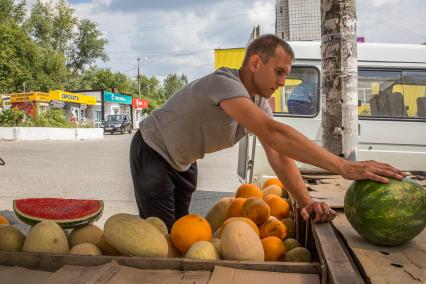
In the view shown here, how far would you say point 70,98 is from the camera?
38188 mm

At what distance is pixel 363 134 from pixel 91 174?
24.6 ft

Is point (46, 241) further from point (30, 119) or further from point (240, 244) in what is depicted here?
point (30, 119)

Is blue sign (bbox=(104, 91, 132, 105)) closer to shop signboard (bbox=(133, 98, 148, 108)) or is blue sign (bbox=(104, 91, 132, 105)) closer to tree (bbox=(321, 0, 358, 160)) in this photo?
shop signboard (bbox=(133, 98, 148, 108))

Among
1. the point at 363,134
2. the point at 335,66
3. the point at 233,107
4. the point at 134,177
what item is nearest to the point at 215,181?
the point at 363,134

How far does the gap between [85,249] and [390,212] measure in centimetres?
131

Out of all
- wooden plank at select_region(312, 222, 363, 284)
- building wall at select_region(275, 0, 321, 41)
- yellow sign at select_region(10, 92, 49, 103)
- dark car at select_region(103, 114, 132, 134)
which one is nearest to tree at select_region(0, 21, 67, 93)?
yellow sign at select_region(10, 92, 49, 103)

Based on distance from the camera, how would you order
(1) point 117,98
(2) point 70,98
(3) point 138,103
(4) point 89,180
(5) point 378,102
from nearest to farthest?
1. (5) point 378,102
2. (4) point 89,180
3. (2) point 70,98
4. (1) point 117,98
5. (3) point 138,103

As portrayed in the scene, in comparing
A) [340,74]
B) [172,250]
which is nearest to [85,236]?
[172,250]

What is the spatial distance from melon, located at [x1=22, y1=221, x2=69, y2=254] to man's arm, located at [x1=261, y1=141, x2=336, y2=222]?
1157 mm

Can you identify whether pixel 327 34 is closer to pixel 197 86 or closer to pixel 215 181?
pixel 197 86

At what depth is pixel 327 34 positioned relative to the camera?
14.6 feet

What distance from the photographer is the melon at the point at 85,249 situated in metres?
1.73

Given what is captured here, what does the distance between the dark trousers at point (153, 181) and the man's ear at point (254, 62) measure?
0.97 meters

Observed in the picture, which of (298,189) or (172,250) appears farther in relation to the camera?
(298,189)
